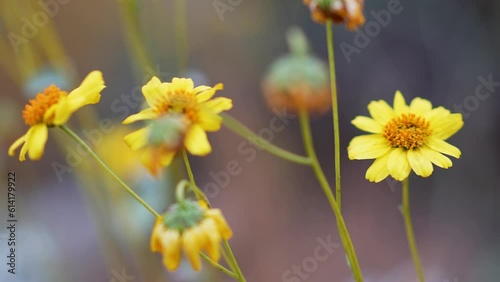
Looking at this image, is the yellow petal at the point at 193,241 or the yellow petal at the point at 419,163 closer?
the yellow petal at the point at 193,241

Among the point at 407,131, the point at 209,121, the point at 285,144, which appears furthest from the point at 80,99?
the point at 285,144

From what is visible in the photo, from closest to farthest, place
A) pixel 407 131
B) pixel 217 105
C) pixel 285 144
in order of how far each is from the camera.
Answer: pixel 217 105, pixel 407 131, pixel 285 144

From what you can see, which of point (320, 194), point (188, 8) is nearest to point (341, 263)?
point (320, 194)

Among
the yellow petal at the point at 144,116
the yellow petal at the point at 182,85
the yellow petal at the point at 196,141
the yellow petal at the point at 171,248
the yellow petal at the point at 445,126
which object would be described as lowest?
the yellow petal at the point at 171,248

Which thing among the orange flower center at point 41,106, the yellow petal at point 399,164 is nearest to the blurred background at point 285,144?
the orange flower center at point 41,106

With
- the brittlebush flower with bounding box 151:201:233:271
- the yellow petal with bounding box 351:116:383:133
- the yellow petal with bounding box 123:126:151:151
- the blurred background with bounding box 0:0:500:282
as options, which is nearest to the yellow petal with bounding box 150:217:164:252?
the brittlebush flower with bounding box 151:201:233:271

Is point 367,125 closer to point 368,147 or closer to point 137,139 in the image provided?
point 368,147

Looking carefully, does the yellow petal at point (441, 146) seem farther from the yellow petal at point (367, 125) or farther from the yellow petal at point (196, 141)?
the yellow petal at point (196, 141)
